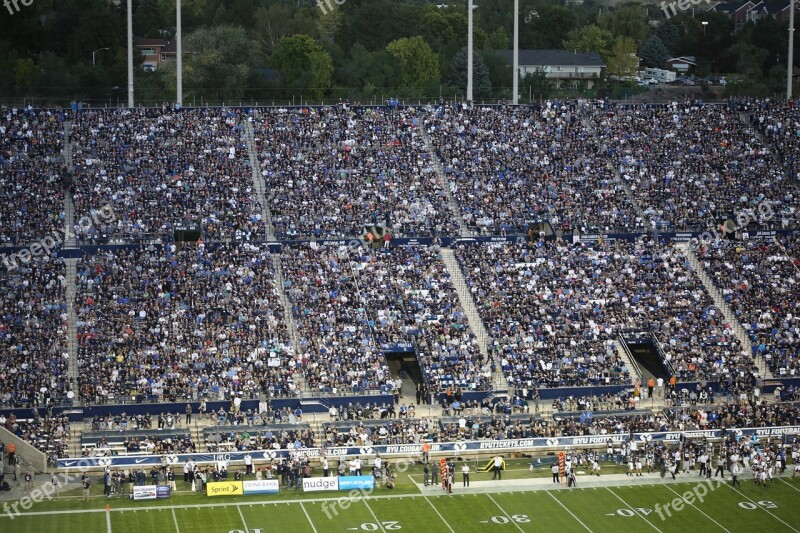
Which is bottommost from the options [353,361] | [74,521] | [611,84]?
[74,521]

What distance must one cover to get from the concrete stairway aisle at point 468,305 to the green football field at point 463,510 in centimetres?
794

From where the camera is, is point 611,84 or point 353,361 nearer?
point 353,361

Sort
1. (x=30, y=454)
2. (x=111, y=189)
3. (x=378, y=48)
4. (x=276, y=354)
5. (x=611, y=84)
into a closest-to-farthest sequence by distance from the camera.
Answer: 1. (x=30, y=454)
2. (x=276, y=354)
3. (x=111, y=189)
4. (x=611, y=84)
5. (x=378, y=48)

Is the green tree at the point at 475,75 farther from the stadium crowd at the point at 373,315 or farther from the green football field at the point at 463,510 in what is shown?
the green football field at the point at 463,510

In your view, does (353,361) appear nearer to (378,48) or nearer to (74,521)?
(74,521)

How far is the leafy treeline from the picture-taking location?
259 ft

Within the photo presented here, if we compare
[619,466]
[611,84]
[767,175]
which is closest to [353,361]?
[619,466]

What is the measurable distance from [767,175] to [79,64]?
3908 cm

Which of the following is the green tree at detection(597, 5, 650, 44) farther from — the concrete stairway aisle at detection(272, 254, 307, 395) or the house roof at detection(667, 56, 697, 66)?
the concrete stairway aisle at detection(272, 254, 307, 395)

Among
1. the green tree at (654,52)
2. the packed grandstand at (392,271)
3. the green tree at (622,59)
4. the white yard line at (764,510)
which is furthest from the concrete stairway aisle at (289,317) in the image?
the green tree at (654,52)

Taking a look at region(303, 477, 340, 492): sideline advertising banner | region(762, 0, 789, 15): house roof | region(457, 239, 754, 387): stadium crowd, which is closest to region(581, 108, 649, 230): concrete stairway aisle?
region(457, 239, 754, 387): stadium crowd

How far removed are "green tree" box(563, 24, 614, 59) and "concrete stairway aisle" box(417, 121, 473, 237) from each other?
169ft

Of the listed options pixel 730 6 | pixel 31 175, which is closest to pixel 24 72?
pixel 31 175

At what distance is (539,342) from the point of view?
2080 inches
